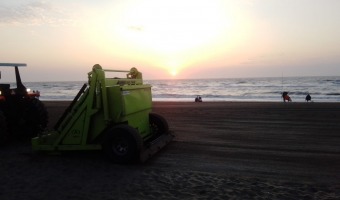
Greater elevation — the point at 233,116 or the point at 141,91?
the point at 141,91

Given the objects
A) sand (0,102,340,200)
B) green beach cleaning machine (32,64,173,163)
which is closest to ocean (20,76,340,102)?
sand (0,102,340,200)

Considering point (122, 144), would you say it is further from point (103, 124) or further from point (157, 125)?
point (157, 125)

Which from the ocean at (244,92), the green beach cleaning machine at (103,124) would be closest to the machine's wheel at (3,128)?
the green beach cleaning machine at (103,124)

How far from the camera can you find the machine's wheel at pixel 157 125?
28.5ft

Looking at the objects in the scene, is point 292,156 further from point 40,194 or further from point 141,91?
point 40,194

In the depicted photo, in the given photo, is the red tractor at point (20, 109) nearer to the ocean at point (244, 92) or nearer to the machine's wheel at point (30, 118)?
the machine's wheel at point (30, 118)

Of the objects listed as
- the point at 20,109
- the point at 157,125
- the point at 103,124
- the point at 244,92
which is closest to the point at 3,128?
the point at 20,109

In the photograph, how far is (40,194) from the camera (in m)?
5.06

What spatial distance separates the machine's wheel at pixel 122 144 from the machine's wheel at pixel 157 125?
208 centimetres

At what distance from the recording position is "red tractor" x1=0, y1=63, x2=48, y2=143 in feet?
29.0

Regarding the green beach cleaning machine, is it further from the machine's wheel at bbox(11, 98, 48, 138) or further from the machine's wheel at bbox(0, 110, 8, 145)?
the machine's wheel at bbox(11, 98, 48, 138)

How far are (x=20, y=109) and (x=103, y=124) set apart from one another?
326 centimetres

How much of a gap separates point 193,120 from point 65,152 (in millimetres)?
6586

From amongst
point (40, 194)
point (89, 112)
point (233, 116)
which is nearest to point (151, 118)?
point (89, 112)
